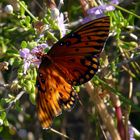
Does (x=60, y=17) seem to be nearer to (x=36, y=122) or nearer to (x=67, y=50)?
(x=67, y=50)

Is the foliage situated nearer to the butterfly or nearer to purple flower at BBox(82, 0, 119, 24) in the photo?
purple flower at BBox(82, 0, 119, 24)

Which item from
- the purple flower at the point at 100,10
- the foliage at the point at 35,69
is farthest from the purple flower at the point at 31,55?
the purple flower at the point at 100,10

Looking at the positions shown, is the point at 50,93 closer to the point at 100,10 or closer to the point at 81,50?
the point at 81,50

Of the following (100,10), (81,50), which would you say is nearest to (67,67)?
(81,50)

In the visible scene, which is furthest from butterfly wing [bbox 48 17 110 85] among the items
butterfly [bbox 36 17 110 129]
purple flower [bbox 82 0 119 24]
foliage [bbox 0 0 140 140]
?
purple flower [bbox 82 0 119 24]

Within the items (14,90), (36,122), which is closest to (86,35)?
(14,90)

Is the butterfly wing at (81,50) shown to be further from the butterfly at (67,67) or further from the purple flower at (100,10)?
the purple flower at (100,10)
